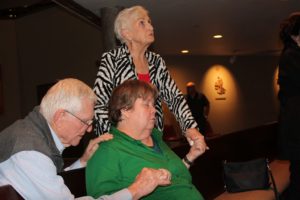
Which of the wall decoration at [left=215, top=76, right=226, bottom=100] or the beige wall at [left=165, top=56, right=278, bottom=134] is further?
the wall decoration at [left=215, top=76, right=226, bottom=100]

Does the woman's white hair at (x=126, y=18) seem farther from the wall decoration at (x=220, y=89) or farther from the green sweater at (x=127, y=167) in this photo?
the wall decoration at (x=220, y=89)

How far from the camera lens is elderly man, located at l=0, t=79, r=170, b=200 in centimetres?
162

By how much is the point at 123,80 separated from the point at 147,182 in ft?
3.20

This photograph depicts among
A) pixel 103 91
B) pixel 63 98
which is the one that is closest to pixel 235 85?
pixel 103 91

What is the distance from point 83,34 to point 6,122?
3.35 m

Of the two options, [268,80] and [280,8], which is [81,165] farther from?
[268,80]

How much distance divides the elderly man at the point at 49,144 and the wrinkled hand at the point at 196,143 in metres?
0.70

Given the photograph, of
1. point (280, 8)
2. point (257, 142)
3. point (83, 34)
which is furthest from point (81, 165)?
point (83, 34)

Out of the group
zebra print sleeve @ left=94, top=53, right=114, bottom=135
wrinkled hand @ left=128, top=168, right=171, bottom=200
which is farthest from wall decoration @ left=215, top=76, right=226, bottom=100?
wrinkled hand @ left=128, top=168, right=171, bottom=200

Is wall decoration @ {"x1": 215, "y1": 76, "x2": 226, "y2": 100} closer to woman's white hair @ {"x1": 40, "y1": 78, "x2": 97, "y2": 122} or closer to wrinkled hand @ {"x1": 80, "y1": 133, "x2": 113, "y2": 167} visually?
wrinkled hand @ {"x1": 80, "y1": 133, "x2": 113, "y2": 167}

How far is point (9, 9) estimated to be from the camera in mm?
11688

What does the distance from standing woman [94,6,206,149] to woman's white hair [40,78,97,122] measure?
0.68 metres

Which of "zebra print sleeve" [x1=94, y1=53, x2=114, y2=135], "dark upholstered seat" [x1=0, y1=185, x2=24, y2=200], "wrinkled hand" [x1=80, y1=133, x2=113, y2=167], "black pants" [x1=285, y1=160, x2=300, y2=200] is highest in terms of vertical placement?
"zebra print sleeve" [x1=94, y1=53, x2=114, y2=135]

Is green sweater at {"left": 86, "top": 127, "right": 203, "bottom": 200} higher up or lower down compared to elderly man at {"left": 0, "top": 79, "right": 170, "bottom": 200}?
lower down
